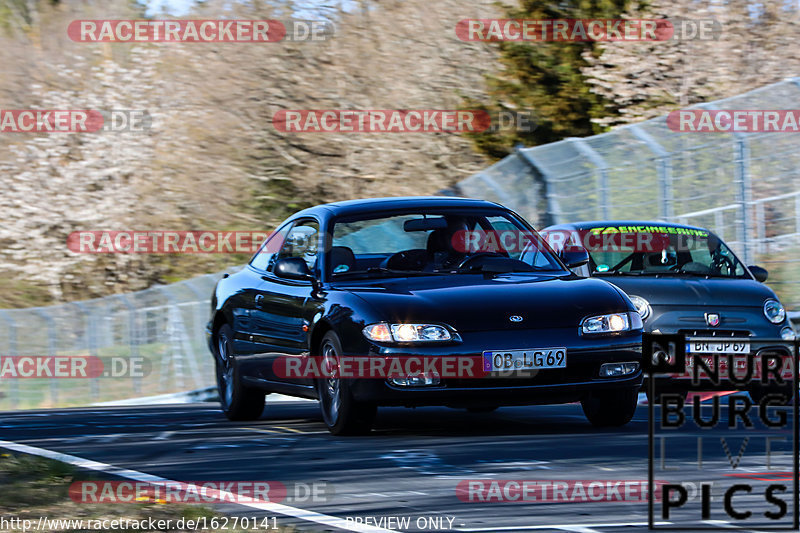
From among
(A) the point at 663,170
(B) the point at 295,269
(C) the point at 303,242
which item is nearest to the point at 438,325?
(B) the point at 295,269

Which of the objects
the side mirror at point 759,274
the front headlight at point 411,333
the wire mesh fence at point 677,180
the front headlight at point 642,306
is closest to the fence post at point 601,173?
the wire mesh fence at point 677,180

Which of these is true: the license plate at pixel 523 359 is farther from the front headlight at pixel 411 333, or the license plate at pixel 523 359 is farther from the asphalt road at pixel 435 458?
the asphalt road at pixel 435 458

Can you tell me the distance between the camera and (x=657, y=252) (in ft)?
45.7

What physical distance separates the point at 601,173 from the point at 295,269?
9.29m

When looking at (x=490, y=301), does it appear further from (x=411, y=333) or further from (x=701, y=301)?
(x=701, y=301)

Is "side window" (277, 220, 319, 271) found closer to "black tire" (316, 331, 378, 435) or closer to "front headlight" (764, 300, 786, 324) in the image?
"black tire" (316, 331, 378, 435)

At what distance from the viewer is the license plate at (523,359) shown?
9.26 metres

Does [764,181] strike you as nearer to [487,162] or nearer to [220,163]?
[487,162]

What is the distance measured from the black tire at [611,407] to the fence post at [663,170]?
9.38 m

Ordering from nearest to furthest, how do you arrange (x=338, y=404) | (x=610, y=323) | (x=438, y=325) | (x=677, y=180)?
(x=438, y=325), (x=610, y=323), (x=338, y=404), (x=677, y=180)

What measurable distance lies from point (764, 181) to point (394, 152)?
14.0 meters

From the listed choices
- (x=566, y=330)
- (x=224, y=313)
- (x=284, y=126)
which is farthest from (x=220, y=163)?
(x=566, y=330)

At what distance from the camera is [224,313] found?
1238cm

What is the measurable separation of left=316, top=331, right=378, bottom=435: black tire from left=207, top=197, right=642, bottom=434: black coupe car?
0.04ft
